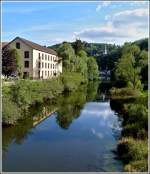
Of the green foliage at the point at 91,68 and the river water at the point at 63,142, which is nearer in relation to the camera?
the river water at the point at 63,142

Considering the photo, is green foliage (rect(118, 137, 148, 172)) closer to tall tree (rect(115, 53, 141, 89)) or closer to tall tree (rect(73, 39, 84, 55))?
tall tree (rect(115, 53, 141, 89))

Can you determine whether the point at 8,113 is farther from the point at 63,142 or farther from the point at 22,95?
the point at 22,95

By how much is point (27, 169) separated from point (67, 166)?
174 cm

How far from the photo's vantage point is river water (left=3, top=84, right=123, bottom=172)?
672 inches

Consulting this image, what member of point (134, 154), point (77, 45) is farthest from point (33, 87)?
point (77, 45)

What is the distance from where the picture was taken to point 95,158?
18.2 m

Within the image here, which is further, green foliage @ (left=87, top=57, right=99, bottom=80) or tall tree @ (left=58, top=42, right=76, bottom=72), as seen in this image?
green foliage @ (left=87, top=57, right=99, bottom=80)

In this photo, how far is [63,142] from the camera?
21.7 m

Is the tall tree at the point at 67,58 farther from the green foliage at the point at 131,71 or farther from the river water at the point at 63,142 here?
the river water at the point at 63,142

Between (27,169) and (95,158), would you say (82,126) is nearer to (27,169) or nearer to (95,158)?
(95,158)

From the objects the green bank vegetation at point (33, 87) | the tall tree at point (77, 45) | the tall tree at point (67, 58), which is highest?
the tall tree at point (77, 45)

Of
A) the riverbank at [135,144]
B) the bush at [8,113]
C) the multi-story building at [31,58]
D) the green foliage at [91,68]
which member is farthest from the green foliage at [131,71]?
the green foliage at [91,68]

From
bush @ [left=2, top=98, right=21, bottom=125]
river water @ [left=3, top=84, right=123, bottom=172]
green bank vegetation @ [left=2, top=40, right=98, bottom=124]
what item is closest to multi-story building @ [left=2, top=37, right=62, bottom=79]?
green bank vegetation @ [left=2, top=40, right=98, bottom=124]

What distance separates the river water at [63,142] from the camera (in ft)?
56.0
